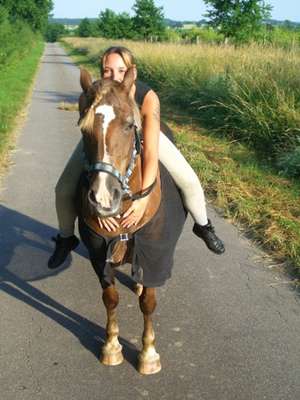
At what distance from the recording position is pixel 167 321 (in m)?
3.70

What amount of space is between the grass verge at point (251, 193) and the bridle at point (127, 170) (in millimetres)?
2261

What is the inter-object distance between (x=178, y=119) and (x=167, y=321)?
28.3ft

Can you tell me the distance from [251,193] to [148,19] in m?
38.4

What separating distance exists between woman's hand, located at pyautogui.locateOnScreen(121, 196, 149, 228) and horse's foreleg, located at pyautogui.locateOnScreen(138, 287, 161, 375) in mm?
608

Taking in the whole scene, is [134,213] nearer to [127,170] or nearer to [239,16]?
[127,170]

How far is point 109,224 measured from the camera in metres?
2.77

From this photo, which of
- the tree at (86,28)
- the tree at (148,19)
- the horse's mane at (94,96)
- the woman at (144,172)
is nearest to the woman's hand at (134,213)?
the woman at (144,172)

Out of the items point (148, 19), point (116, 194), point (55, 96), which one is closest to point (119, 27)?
point (148, 19)

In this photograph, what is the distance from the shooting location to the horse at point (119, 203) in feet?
7.60

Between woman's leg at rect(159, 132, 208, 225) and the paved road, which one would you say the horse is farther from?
the paved road

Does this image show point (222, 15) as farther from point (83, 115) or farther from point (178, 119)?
point (83, 115)

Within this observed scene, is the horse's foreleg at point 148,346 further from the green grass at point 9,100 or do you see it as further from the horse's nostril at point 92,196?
the green grass at point 9,100

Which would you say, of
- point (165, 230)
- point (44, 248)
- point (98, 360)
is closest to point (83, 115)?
point (165, 230)

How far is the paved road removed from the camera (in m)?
2.99
